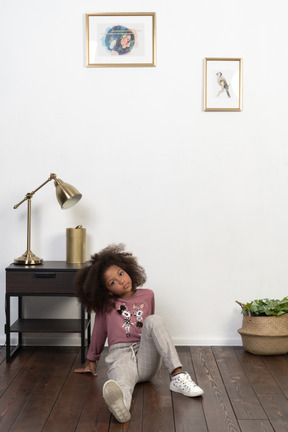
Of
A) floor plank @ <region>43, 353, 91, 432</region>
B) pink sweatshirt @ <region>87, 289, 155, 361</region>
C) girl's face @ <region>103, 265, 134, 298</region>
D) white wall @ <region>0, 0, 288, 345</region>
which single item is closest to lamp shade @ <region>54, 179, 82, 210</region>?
white wall @ <region>0, 0, 288, 345</region>

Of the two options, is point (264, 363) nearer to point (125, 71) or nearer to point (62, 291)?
point (62, 291)

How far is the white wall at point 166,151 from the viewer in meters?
3.32

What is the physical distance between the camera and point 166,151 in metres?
3.34

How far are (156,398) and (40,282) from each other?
97 centimetres

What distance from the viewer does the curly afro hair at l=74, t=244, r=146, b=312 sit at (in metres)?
2.71

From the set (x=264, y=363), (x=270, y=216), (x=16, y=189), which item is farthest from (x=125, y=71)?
(x=264, y=363)

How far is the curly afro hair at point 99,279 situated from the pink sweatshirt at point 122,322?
5cm

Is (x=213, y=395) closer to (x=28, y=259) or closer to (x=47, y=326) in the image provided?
(x=47, y=326)

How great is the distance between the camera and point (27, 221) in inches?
127

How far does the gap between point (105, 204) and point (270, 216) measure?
1001 millimetres

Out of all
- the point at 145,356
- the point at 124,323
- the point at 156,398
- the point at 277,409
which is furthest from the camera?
the point at 124,323

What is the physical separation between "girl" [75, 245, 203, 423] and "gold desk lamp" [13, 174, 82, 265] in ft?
1.36

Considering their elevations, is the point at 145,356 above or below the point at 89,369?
above

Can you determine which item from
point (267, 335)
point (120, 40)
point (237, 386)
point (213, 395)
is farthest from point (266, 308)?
point (120, 40)
